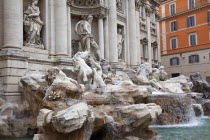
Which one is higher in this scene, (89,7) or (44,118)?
(89,7)

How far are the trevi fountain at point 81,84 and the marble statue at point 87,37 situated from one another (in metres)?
0.06

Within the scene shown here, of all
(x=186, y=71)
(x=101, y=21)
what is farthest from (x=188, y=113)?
(x=186, y=71)

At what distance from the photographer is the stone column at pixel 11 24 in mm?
10953

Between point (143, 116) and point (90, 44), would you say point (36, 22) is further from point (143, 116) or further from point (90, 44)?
point (143, 116)

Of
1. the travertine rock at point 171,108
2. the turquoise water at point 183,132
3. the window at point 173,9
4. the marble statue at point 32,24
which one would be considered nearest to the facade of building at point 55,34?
the marble statue at point 32,24

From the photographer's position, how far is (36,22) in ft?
42.3

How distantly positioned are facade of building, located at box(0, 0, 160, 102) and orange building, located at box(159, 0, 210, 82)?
12060 millimetres

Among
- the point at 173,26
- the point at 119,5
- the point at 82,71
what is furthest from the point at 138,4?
the point at 173,26

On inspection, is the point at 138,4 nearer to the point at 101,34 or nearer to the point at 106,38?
the point at 106,38

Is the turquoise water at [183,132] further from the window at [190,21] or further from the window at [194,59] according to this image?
the window at [190,21]

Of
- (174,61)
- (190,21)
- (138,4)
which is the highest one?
(190,21)

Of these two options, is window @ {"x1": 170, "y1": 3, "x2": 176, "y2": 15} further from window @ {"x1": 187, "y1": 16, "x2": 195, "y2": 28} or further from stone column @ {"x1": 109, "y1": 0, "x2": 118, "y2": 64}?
stone column @ {"x1": 109, "y1": 0, "x2": 118, "y2": 64}

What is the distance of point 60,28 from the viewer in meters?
13.5

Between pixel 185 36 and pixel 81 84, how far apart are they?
25.2m
